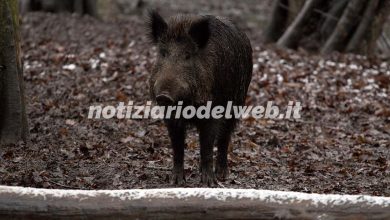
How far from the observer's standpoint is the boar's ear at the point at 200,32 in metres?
6.03

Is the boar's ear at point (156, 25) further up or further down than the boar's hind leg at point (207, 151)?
further up

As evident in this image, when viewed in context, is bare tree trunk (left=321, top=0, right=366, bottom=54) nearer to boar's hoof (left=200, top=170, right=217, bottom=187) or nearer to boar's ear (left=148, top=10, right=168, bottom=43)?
boar's hoof (left=200, top=170, right=217, bottom=187)

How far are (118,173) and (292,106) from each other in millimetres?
4213

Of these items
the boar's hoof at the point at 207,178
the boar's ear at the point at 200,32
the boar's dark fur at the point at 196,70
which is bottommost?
the boar's hoof at the point at 207,178

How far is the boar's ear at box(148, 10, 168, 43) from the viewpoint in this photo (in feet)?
20.1

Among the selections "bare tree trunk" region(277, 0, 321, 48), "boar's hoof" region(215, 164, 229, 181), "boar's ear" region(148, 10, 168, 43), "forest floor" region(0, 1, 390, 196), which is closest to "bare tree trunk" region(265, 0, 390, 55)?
"bare tree trunk" region(277, 0, 321, 48)

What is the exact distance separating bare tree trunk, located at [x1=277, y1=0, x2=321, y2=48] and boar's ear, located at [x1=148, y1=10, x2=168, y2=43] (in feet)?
28.2

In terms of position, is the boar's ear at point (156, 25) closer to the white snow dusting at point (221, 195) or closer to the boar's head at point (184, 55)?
the boar's head at point (184, 55)

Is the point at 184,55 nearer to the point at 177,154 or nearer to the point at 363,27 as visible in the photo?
the point at 177,154

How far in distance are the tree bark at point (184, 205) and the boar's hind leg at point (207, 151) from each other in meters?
1.75

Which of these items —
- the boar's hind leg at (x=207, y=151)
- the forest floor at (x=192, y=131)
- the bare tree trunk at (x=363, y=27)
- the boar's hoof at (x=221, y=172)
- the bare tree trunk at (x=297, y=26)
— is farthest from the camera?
the bare tree trunk at (x=297, y=26)

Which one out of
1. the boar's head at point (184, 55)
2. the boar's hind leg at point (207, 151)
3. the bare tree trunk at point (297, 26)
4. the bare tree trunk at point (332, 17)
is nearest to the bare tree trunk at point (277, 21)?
the bare tree trunk at point (297, 26)

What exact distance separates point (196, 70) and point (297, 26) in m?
8.87

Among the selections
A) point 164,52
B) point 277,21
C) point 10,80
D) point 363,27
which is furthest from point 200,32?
point 277,21
